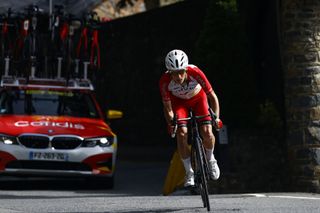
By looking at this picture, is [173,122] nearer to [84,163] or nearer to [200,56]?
[84,163]

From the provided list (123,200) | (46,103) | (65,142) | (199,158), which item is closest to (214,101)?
(199,158)

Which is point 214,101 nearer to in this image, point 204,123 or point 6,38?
point 204,123

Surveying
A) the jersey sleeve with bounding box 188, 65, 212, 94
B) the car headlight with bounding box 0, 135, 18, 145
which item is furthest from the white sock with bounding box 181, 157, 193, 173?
the car headlight with bounding box 0, 135, 18, 145

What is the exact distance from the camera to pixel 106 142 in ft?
47.2

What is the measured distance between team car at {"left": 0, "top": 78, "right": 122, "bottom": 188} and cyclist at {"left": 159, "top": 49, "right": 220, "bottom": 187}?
12.8 feet

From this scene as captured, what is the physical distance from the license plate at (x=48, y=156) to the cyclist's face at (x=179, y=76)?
14.1 ft

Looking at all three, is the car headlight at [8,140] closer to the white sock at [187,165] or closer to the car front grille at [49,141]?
the car front grille at [49,141]

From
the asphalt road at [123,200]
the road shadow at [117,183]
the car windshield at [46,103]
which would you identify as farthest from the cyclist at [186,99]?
the car windshield at [46,103]

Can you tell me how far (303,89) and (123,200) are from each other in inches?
139

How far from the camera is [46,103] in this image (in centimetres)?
Answer: 1514

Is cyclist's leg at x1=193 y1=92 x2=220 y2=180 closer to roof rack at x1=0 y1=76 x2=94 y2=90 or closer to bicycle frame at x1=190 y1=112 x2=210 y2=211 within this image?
bicycle frame at x1=190 y1=112 x2=210 y2=211

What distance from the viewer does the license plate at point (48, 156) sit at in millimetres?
13766

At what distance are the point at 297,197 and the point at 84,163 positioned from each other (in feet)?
11.9

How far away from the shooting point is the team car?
13773 mm
